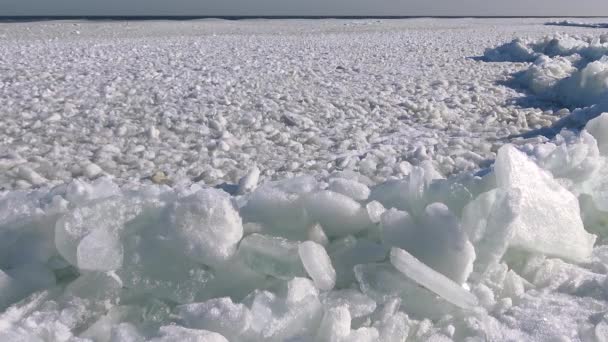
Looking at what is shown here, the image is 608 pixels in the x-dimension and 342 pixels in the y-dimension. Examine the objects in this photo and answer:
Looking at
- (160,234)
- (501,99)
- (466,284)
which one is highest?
(160,234)

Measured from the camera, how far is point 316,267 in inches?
63.7

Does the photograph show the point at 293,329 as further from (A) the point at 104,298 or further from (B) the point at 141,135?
(B) the point at 141,135

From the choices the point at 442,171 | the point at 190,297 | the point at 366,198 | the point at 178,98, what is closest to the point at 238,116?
the point at 178,98

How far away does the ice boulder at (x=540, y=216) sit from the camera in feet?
6.07

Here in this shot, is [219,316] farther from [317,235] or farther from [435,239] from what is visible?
[435,239]

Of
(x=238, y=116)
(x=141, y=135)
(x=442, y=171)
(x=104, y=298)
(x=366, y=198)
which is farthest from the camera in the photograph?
(x=238, y=116)

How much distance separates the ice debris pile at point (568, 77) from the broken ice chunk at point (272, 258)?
9.23ft

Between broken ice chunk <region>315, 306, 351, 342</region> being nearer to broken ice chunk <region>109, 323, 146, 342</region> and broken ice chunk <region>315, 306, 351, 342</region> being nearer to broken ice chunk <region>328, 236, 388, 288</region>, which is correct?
broken ice chunk <region>328, 236, 388, 288</region>

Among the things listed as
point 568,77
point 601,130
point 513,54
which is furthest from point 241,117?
point 513,54

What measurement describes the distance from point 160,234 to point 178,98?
112 inches

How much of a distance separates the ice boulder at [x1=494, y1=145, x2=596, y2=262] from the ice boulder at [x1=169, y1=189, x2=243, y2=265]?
807 mm

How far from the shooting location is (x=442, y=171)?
3.07 m

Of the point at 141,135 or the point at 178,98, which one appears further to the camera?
the point at 178,98

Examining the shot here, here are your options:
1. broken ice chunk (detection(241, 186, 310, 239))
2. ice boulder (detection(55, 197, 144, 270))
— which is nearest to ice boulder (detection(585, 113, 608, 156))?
broken ice chunk (detection(241, 186, 310, 239))
